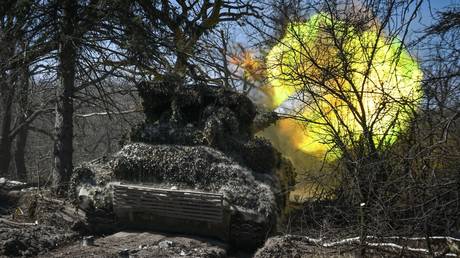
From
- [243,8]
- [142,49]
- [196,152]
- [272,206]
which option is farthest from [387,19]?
[243,8]

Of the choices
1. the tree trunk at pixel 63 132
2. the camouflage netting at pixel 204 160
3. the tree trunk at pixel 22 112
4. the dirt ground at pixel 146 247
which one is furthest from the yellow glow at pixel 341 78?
the tree trunk at pixel 22 112

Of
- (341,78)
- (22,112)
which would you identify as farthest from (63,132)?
Result: (341,78)

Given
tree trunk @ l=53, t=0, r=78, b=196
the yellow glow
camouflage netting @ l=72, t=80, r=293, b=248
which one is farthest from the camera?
tree trunk @ l=53, t=0, r=78, b=196

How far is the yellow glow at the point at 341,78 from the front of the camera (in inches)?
360

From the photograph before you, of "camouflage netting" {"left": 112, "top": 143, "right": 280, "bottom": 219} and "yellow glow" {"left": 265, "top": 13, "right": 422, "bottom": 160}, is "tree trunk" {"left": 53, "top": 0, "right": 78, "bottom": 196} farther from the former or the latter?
"yellow glow" {"left": 265, "top": 13, "right": 422, "bottom": 160}

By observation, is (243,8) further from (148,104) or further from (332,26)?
(332,26)

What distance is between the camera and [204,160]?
30.3 feet

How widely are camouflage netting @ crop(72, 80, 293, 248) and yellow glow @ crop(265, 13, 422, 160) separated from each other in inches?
42.6

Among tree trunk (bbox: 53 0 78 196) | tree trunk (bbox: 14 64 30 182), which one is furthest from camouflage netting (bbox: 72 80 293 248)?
tree trunk (bbox: 14 64 30 182)

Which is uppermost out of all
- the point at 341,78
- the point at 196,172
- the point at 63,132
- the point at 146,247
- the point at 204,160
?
the point at 341,78

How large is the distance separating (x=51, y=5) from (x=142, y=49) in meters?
2.21

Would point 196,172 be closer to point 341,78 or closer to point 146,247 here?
point 146,247

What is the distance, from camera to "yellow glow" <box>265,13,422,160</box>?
9.13 meters

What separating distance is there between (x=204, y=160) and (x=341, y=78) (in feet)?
9.50
